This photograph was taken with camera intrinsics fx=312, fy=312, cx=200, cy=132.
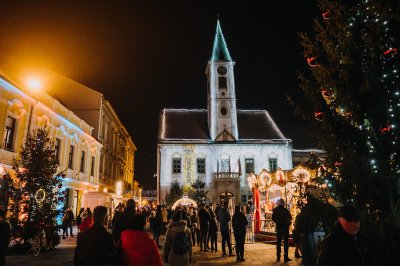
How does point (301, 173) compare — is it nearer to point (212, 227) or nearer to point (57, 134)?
point (212, 227)

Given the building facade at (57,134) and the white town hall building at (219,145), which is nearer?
the building facade at (57,134)

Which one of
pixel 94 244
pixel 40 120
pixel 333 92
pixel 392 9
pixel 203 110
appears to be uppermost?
pixel 203 110

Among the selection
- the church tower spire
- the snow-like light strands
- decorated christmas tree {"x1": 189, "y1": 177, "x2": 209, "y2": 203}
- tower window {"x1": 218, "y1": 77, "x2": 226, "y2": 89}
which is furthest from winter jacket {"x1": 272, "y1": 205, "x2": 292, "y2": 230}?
tower window {"x1": 218, "y1": 77, "x2": 226, "y2": 89}

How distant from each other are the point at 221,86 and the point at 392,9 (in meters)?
35.6

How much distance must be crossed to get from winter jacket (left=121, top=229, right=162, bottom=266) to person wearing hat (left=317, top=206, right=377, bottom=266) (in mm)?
2061

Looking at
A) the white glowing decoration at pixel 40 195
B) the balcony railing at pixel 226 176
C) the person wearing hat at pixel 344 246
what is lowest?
the person wearing hat at pixel 344 246

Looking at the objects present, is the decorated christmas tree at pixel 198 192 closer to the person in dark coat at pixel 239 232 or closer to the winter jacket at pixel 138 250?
the person in dark coat at pixel 239 232

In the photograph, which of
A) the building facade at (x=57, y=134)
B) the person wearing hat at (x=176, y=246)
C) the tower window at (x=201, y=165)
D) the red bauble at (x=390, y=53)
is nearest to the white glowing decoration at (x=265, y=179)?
the building facade at (x=57, y=134)

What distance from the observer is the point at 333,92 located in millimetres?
6746

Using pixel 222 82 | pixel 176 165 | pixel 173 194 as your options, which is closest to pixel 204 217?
pixel 173 194

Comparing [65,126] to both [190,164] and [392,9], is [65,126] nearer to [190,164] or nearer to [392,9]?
[190,164]

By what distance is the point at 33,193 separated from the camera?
12.8 meters

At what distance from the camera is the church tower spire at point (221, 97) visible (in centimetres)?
4012

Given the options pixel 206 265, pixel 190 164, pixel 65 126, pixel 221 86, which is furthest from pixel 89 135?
pixel 206 265
